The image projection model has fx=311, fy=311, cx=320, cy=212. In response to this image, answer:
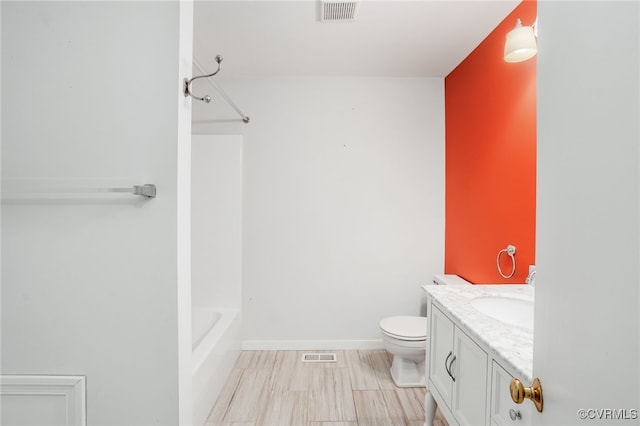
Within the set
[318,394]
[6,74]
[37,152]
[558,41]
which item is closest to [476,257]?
[318,394]

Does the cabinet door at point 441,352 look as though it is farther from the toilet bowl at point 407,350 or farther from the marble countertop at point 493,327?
the toilet bowl at point 407,350

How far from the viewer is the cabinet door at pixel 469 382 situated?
112cm

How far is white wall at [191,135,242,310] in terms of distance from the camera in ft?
9.23

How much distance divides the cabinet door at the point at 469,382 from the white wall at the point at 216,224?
6.57ft

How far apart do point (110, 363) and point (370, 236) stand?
215 cm

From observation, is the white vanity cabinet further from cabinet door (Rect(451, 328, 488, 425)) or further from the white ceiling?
the white ceiling

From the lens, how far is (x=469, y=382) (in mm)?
1221

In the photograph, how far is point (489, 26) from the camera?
2.06m

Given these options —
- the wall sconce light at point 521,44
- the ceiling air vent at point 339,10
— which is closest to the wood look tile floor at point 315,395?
the wall sconce light at point 521,44

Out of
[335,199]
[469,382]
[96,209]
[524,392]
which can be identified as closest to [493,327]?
[469,382]

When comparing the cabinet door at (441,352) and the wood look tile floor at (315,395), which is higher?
the cabinet door at (441,352)

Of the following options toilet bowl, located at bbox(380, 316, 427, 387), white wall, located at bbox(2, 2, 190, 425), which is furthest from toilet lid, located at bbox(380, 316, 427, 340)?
white wall, located at bbox(2, 2, 190, 425)

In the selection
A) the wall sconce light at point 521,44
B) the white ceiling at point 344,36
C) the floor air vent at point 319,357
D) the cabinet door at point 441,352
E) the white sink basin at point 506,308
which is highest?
the white ceiling at point 344,36

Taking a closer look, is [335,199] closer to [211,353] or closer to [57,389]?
[211,353]
